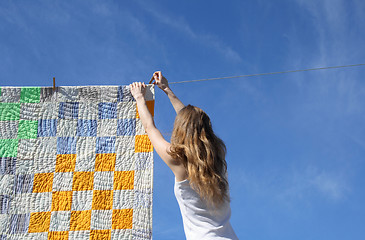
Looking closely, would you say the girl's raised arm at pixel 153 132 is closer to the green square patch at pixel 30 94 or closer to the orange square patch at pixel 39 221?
the green square patch at pixel 30 94

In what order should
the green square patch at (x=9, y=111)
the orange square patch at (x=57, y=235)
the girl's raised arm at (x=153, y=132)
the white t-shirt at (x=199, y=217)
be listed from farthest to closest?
the green square patch at (x=9, y=111)
the orange square patch at (x=57, y=235)
the girl's raised arm at (x=153, y=132)
the white t-shirt at (x=199, y=217)

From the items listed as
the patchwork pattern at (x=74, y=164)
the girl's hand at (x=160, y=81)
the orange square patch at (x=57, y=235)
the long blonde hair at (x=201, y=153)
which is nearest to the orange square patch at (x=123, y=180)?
the patchwork pattern at (x=74, y=164)

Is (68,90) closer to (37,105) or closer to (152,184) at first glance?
(37,105)

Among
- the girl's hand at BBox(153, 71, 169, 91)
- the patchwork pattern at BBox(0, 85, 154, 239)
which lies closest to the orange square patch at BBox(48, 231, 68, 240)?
the patchwork pattern at BBox(0, 85, 154, 239)

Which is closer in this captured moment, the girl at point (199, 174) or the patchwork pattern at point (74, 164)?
the girl at point (199, 174)

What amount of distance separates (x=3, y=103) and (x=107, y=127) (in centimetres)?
71

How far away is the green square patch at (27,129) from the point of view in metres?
2.49

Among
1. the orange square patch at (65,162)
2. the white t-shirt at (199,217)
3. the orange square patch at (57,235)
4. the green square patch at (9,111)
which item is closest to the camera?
the white t-shirt at (199,217)

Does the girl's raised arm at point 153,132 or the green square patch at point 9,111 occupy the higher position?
the green square patch at point 9,111

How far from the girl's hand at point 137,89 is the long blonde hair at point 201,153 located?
680 mm

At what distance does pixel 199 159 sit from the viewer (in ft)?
5.53

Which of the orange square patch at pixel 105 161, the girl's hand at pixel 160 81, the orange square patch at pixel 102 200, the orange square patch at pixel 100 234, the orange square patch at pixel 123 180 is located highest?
the girl's hand at pixel 160 81

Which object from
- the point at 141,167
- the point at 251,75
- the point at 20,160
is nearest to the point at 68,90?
the point at 20,160

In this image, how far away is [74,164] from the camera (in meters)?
2.44
